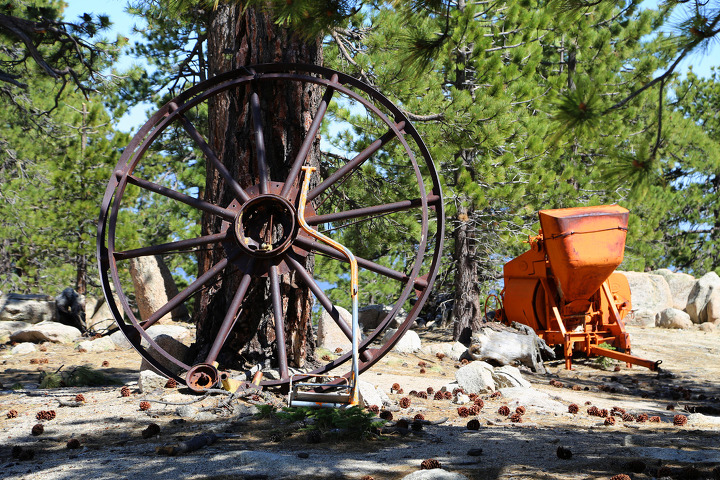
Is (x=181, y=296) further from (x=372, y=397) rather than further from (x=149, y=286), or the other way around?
(x=149, y=286)

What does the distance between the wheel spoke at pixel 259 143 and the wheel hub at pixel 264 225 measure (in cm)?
14

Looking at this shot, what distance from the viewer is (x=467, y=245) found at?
10891 mm

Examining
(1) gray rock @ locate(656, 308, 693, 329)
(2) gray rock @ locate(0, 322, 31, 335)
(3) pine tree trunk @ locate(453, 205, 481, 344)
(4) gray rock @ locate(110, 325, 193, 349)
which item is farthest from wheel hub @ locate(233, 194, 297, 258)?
(1) gray rock @ locate(656, 308, 693, 329)

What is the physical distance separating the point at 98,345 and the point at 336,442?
587 cm

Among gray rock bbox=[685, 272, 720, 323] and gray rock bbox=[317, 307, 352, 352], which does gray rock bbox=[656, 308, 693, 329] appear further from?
gray rock bbox=[317, 307, 352, 352]

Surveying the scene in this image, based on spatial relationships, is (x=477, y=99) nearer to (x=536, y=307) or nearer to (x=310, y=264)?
(x=536, y=307)

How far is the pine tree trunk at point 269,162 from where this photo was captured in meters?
5.75

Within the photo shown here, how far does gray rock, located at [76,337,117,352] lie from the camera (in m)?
8.57

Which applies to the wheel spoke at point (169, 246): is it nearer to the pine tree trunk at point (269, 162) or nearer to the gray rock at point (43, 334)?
the pine tree trunk at point (269, 162)

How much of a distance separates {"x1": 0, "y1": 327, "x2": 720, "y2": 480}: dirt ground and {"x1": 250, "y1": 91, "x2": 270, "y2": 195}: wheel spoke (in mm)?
1721

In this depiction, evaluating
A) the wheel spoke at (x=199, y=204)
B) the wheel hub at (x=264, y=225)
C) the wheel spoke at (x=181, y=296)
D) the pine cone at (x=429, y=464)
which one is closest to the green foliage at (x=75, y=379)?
the wheel spoke at (x=181, y=296)

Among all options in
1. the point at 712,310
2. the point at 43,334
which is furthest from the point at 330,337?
the point at 712,310

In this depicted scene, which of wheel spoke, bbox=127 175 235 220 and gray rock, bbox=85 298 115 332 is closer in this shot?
wheel spoke, bbox=127 175 235 220

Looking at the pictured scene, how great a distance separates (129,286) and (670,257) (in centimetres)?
1626
